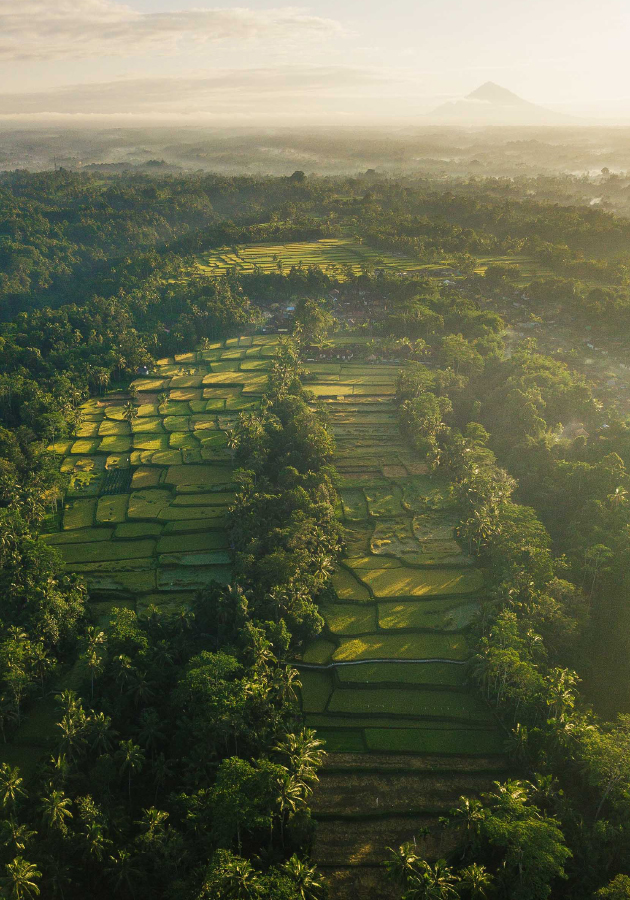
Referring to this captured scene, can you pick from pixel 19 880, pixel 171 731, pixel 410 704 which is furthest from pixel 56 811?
pixel 410 704

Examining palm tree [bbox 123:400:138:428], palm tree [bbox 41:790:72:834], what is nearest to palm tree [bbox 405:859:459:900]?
palm tree [bbox 41:790:72:834]

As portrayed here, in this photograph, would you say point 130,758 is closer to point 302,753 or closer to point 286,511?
point 302,753

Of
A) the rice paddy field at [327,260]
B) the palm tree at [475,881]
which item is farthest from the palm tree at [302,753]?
the rice paddy field at [327,260]

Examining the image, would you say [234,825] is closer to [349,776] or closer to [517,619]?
[349,776]

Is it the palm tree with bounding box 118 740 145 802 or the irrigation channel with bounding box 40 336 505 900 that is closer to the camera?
the palm tree with bounding box 118 740 145 802

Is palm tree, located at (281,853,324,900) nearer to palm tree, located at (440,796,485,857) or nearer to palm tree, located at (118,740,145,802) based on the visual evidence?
palm tree, located at (440,796,485,857)

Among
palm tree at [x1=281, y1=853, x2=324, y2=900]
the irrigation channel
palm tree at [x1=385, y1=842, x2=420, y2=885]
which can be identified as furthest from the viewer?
the irrigation channel
